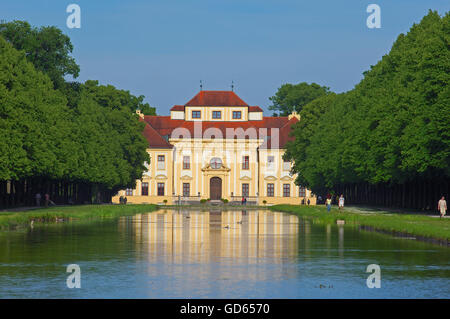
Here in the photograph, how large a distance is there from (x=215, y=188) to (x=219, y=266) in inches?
4735

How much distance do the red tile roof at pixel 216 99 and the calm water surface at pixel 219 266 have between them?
115112mm

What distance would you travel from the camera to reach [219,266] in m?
20.0

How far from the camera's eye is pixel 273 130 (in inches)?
5630

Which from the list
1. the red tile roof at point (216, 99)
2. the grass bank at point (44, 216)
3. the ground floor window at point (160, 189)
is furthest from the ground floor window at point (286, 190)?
the grass bank at point (44, 216)

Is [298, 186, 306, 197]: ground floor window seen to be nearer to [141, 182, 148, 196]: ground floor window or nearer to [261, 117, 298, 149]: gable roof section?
[261, 117, 298, 149]: gable roof section

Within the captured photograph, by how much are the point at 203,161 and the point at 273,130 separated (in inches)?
518

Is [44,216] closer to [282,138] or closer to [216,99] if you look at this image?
[282,138]

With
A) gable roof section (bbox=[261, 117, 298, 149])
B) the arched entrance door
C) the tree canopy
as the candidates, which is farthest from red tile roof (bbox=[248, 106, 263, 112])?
the tree canopy

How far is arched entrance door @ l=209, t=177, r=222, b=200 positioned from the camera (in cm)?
13988

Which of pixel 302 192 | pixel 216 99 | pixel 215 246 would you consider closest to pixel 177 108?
pixel 216 99

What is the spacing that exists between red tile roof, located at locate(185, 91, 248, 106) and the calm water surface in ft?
378

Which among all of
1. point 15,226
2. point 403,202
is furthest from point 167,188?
point 15,226

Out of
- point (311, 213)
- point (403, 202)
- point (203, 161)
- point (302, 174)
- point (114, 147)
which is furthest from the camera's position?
point (203, 161)
